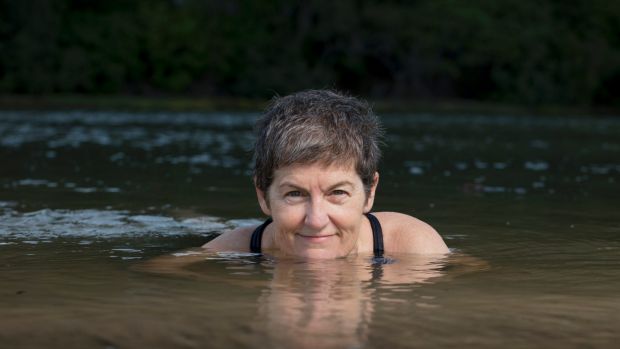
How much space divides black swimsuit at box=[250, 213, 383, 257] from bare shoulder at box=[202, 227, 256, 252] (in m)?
0.12

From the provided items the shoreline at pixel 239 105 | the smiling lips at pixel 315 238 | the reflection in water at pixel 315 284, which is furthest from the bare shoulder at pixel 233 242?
the shoreline at pixel 239 105

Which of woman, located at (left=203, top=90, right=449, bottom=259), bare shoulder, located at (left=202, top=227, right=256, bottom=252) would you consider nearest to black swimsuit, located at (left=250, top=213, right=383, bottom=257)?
bare shoulder, located at (left=202, top=227, right=256, bottom=252)

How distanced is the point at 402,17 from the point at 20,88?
90.7 feet

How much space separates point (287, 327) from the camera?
4.31 metres

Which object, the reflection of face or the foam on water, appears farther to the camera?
the foam on water

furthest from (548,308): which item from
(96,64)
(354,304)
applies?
(96,64)

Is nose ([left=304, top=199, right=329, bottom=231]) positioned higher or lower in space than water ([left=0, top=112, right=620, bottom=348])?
higher

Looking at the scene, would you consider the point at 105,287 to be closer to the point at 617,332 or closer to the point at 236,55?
the point at 617,332

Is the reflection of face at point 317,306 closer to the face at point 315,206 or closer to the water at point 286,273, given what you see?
the water at point 286,273

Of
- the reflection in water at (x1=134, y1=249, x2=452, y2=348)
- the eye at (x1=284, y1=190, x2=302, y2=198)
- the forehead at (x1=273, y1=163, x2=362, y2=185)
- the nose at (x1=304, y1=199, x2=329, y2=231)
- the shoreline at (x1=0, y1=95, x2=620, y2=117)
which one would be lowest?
the reflection in water at (x1=134, y1=249, x2=452, y2=348)

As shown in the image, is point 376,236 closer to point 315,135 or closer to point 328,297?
point 315,135

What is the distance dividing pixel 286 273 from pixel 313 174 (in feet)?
2.37

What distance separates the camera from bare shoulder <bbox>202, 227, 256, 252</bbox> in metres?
6.86

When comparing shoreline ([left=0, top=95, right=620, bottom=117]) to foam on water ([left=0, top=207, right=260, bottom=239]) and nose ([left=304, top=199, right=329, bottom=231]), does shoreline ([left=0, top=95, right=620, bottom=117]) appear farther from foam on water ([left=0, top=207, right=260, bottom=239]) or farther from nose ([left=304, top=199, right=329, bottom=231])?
nose ([left=304, top=199, right=329, bottom=231])
